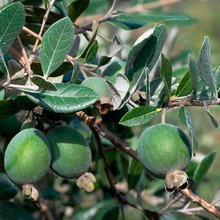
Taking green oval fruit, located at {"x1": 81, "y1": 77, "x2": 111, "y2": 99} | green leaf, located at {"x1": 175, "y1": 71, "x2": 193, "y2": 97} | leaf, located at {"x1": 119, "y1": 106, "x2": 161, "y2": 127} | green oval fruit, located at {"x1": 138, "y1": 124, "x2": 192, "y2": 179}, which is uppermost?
green oval fruit, located at {"x1": 81, "y1": 77, "x2": 111, "y2": 99}

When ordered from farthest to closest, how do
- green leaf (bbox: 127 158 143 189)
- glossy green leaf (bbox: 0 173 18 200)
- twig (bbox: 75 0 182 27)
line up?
1. twig (bbox: 75 0 182 27)
2. green leaf (bbox: 127 158 143 189)
3. glossy green leaf (bbox: 0 173 18 200)

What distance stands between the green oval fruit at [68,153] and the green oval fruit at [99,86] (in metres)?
0.10

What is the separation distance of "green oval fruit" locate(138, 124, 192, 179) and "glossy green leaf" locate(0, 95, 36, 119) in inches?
9.0

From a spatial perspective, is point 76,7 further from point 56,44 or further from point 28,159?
point 28,159

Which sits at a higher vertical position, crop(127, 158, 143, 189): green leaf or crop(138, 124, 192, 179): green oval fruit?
crop(138, 124, 192, 179): green oval fruit

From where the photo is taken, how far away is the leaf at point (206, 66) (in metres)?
0.81

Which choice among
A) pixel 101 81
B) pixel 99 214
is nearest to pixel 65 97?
pixel 101 81

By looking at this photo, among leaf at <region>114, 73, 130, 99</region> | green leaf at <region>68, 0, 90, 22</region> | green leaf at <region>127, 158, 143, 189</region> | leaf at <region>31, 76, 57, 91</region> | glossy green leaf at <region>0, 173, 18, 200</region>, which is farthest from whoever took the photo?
green leaf at <region>127, 158, 143, 189</region>

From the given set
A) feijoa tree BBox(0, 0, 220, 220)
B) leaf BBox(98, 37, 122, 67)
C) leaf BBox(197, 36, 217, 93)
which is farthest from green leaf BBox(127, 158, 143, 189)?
leaf BBox(197, 36, 217, 93)

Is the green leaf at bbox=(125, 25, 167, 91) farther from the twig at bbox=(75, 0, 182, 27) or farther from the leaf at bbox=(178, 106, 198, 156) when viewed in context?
the twig at bbox=(75, 0, 182, 27)

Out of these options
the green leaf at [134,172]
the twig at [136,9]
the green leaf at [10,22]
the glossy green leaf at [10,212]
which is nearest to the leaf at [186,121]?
the green leaf at [10,22]

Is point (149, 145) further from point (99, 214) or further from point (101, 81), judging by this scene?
point (99, 214)

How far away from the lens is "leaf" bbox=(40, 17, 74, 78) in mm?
827

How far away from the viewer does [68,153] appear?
32.7 inches
